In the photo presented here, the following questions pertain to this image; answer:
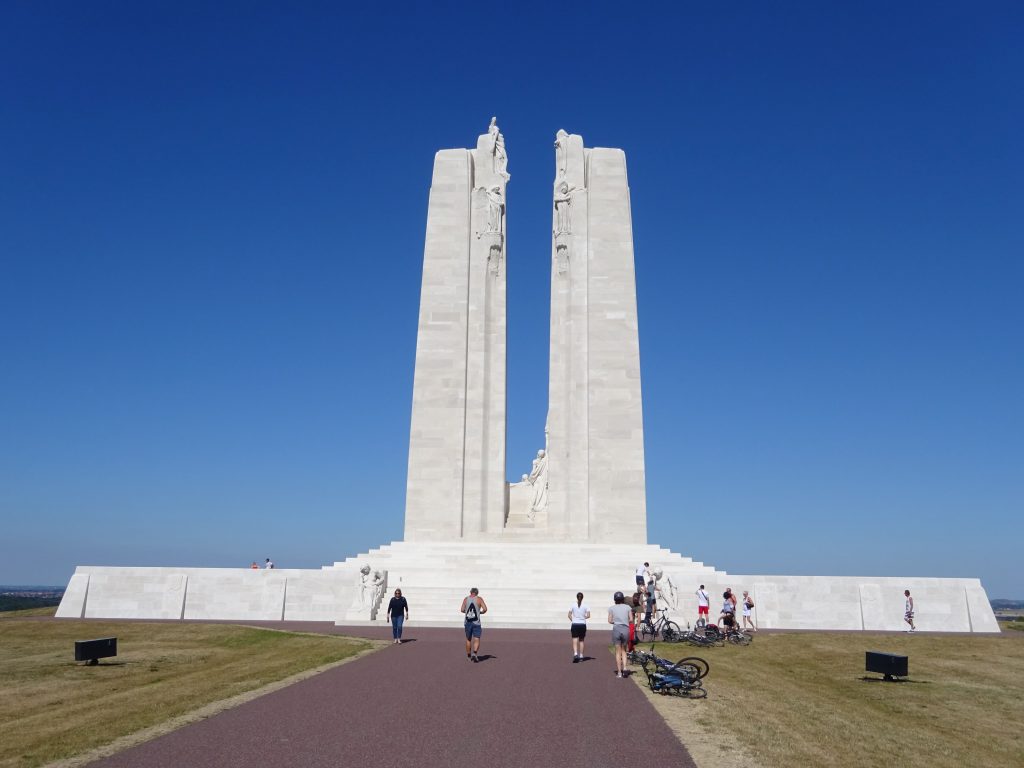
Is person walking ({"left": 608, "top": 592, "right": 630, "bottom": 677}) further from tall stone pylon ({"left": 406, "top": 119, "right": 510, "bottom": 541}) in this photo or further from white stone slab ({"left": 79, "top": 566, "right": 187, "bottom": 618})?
tall stone pylon ({"left": 406, "top": 119, "right": 510, "bottom": 541})

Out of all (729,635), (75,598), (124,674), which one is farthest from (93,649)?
(729,635)

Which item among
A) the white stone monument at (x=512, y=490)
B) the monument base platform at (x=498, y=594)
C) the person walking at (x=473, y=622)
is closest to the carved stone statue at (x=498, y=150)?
the white stone monument at (x=512, y=490)

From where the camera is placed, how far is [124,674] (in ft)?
44.0

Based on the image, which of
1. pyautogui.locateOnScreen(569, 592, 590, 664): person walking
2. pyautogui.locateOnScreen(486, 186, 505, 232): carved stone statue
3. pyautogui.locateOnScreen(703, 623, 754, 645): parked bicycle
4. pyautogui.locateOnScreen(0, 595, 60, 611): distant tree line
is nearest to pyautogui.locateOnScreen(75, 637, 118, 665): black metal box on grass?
pyautogui.locateOnScreen(569, 592, 590, 664): person walking

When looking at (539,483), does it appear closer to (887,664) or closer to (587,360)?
(587,360)

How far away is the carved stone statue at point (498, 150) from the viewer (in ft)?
118

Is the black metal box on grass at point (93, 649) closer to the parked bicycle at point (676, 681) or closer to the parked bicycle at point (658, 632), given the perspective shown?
the parked bicycle at point (676, 681)

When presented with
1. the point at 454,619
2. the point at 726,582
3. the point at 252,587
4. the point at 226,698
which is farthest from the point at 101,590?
the point at 726,582

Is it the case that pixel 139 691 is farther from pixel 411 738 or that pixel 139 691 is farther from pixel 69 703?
pixel 411 738

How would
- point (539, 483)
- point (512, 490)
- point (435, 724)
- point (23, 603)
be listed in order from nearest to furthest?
point (435, 724) → point (539, 483) → point (512, 490) → point (23, 603)

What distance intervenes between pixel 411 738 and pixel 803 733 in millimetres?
4491

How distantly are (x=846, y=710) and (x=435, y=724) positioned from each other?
18.8 ft

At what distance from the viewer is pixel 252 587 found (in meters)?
24.5

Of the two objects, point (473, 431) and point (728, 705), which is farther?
point (473, 431)
